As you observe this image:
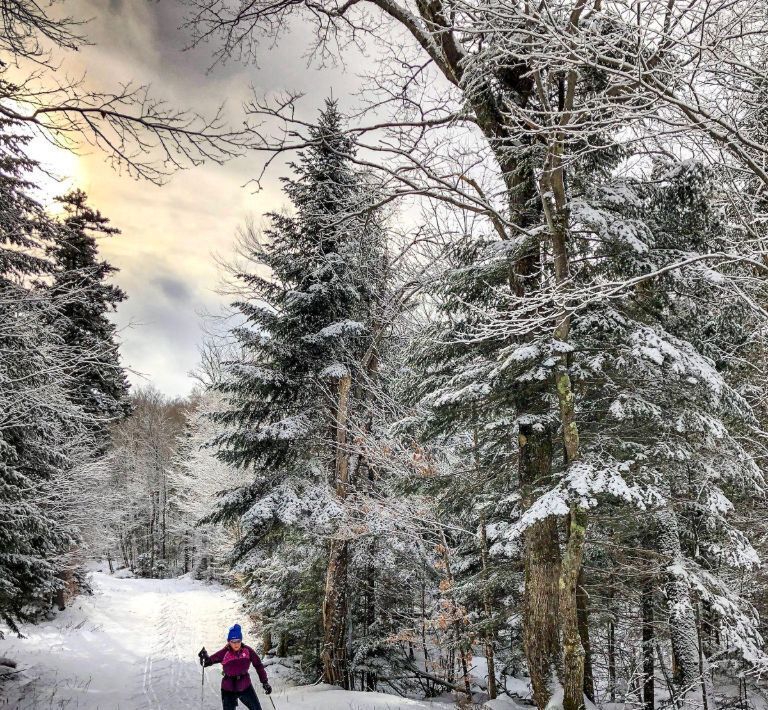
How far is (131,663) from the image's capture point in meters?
12.4

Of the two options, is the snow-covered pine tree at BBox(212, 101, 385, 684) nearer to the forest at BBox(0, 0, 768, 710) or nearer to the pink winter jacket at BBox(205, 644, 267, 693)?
the forest at BBox(0, 0, 768, 710)

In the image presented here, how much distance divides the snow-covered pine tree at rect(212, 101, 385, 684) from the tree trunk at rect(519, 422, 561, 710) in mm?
5370

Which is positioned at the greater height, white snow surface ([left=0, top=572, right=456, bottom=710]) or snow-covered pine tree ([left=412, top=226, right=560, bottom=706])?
snow-covered pine tree ([left=412, top=226, right=560, bottom=706])

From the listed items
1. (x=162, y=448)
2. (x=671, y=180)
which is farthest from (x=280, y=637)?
(x=162, y=448)

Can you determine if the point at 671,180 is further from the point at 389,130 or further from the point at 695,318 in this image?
the point at 389,130

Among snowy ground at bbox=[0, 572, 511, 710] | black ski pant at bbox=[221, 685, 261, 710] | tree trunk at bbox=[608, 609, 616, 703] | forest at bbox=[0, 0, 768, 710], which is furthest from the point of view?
snowy ground at bbox=[0, 572, 511, 710]

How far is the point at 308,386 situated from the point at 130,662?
→ 9.11 m

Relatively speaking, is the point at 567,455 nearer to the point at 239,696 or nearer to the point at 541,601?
the point at 541,601

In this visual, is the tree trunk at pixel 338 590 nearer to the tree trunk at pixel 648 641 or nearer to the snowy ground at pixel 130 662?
the snowy ground at pixel 130 662

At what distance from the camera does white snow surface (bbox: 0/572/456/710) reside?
28.4ft

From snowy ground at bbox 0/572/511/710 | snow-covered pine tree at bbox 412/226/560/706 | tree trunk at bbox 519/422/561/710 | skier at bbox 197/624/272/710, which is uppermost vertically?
snow-covered pine tree at bbox 412/226/560/706

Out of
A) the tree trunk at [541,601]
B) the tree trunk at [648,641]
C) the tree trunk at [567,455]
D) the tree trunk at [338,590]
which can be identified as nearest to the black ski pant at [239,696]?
the tree trunk at [338,590]

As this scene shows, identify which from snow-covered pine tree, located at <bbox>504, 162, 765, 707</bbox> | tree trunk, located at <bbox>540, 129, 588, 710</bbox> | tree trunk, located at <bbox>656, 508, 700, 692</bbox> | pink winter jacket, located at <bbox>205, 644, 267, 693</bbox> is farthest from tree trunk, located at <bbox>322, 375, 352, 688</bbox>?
snow-covered pine tree, located at <bbox>504, 162, 765, 707</bbox>

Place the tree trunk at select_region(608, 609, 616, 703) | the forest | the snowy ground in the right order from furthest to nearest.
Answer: the snowy ground
the tree trunk at select_region(608, 609, 616, 703)
the forest
